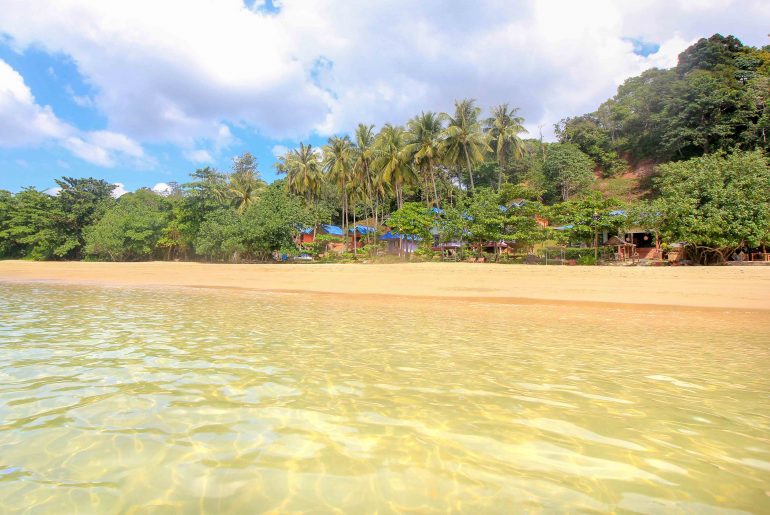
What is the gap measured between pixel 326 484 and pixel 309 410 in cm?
115

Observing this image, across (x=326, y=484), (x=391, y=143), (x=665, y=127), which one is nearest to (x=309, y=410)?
(x=326, y=484)

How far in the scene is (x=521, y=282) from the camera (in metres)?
17.5

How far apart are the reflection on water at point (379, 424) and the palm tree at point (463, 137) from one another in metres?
32.7

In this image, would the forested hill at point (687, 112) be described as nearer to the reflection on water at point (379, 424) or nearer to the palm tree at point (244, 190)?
the reflection on water at point (379, 424)

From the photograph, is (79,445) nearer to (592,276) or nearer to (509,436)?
(509,436)

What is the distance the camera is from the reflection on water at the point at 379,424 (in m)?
2.32

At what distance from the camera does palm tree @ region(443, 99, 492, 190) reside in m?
37.0

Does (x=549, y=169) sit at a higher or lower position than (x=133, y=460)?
higher

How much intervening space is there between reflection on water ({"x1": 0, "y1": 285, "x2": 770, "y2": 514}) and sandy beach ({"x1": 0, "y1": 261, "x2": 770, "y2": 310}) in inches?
283

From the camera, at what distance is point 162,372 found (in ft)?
15.1

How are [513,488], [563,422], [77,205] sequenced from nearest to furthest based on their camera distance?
[513,488] → [563,422] → [77,205]

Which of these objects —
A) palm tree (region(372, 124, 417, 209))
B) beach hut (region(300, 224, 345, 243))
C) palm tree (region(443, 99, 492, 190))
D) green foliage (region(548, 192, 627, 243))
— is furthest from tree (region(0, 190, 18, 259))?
green foliage (region(548, 192, 627, 243))

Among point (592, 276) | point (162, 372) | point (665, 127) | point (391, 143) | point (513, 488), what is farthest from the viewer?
point (665, 127)

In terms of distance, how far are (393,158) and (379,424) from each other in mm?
36028
